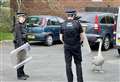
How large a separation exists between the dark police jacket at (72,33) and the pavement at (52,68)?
5.13 ft

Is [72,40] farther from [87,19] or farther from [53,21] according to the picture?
[53,21]

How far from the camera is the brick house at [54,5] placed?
98.5 ft

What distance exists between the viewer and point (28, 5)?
31.4 meters

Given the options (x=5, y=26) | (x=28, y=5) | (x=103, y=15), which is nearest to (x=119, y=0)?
(x=28, y=5)

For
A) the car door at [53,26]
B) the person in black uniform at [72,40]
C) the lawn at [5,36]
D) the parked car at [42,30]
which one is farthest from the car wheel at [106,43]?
the person in black uniform at [72,40]

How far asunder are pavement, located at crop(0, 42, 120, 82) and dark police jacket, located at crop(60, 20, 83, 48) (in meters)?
1.56

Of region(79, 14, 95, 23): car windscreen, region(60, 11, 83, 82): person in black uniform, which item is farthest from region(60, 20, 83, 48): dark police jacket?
region(79, 14, 95, 23): car windscreen

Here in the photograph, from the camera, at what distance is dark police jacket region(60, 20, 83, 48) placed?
9.97m

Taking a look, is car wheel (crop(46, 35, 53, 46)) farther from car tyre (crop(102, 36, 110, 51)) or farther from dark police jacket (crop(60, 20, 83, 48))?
dark police jacket (crop(60, 20, 83, 48))

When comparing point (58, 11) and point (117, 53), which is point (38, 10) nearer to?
point (58, 11)

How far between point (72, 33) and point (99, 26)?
347 inches

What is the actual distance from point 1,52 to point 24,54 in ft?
21.4

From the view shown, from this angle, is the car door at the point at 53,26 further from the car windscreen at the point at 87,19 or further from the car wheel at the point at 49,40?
the car windscreen at the point at 87,19

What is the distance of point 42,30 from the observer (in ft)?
67.7
